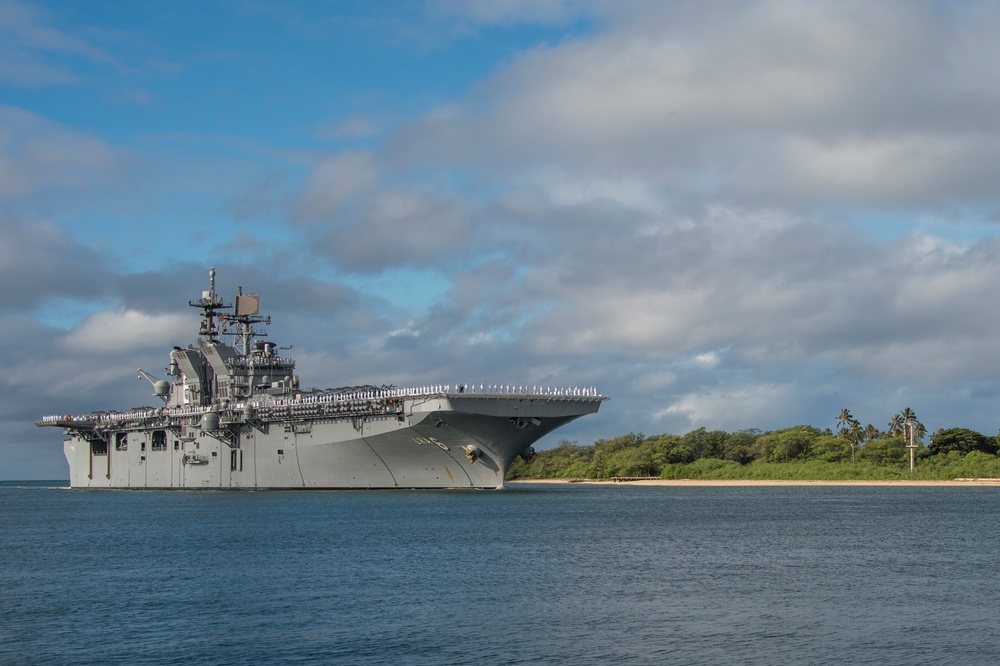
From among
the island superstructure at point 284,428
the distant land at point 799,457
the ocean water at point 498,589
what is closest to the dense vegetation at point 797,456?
the distant land at point 799,457

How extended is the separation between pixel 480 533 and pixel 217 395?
40.0 metres

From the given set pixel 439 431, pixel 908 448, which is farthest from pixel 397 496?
pixel 908 448

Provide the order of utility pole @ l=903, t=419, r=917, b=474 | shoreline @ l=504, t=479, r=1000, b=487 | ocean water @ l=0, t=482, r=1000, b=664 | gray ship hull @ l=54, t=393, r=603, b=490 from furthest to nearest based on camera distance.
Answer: utility pole @ l=903, t=419, r=917, b=474, shoreline @ l=504, t=479, r=1000, b=487, gray ship hull @ l=54, t=393, r=603, b=490, ocean water @ l=0, t=482, r=1000, b=664

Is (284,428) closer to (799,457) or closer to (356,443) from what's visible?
(356,443)

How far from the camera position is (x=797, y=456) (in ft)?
370

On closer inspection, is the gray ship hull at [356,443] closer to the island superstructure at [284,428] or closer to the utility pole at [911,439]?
the island superstructure at [284,428]

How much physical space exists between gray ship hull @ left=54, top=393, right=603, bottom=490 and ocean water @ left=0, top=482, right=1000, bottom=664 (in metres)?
6.69

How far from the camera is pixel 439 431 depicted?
2269 inches

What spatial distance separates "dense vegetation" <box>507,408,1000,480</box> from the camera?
98688mm

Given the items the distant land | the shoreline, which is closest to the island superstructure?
the distant land

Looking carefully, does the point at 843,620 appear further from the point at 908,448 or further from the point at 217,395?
the point at 908,448

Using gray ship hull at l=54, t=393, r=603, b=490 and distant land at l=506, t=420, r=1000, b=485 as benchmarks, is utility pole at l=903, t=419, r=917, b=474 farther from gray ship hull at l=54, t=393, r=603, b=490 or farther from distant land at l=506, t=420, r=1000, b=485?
gray ship hull at l=54, t=393, r=603, b=490

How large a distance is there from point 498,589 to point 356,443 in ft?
115

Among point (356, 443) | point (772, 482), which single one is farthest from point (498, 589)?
point (772, 482)
